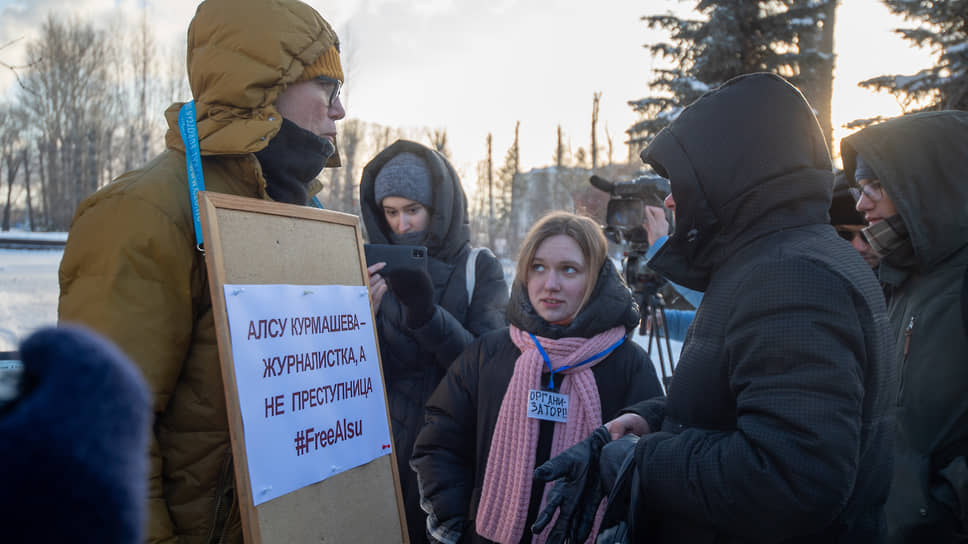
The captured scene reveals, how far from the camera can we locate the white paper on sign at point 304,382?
3.80ft

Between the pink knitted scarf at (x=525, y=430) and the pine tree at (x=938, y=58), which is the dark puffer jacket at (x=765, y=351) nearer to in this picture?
the pink knitted scarf at (x=525, y=430)

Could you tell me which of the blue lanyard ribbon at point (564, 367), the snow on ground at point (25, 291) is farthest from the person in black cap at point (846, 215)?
the snow on ground at point (25, 291)

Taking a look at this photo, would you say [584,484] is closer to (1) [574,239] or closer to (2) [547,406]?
(2) [547,406]

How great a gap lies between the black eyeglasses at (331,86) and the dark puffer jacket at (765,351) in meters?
0.91

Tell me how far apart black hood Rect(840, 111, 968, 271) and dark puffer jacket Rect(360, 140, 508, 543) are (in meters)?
1.61

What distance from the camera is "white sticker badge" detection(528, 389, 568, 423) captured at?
1.92m

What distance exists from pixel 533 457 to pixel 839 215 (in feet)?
9.03

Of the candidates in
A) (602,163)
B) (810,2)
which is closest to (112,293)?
(810,2)

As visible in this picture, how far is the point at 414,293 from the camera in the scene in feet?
6.90

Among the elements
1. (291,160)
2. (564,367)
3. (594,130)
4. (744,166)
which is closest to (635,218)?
(564,367)

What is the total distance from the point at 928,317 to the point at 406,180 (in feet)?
7.05

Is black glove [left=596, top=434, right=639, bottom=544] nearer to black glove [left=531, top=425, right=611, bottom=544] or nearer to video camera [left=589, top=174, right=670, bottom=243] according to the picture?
black glove [left=531, top=425, right=611, bottom=544]

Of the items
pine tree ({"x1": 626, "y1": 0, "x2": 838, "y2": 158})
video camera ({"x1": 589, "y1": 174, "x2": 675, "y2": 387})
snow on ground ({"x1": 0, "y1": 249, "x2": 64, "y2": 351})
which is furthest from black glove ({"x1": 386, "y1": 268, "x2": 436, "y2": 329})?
pine tree ({"x1": 626, "y1": 0, "x2": 838, "y2": 158})

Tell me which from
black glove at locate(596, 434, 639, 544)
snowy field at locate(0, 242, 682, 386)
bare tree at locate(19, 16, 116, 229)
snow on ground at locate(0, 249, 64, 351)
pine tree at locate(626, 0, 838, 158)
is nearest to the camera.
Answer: black glove at locate(596, 434, 639, 544)
